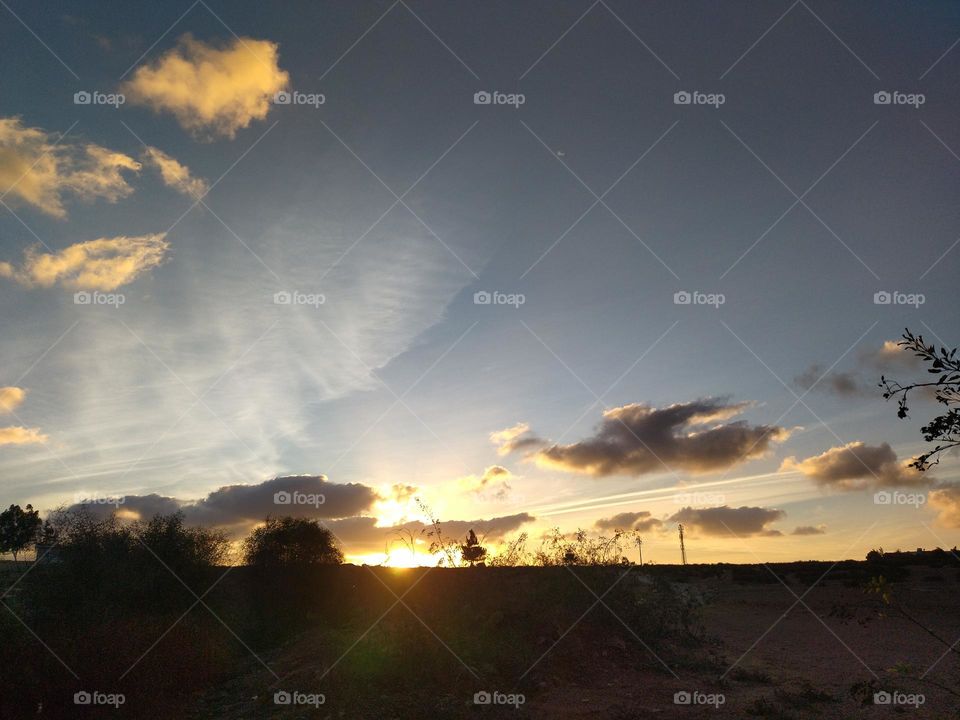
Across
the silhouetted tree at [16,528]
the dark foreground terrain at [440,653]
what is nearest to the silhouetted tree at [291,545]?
the dark foreground terrain at [440,653]

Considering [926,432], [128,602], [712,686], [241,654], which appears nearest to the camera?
[926,432]

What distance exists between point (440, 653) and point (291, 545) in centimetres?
1521

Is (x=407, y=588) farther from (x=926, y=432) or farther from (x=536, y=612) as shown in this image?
(x=926, y=432)

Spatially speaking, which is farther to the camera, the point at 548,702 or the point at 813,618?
the point at 813,618

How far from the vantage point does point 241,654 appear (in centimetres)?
1806

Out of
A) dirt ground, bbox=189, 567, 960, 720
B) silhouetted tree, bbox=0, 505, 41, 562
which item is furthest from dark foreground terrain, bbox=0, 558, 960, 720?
silhouetted tree, bbox=0, 505, 41, 562

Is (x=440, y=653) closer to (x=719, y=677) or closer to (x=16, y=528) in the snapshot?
(x=719, y=677)

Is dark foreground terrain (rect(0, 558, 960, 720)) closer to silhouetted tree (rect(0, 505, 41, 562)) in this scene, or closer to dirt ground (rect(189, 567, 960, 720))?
dirt ground (rect(189, 567, 960, 720))

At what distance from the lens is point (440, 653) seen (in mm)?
A: 14688

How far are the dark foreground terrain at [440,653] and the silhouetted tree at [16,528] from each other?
164 ft

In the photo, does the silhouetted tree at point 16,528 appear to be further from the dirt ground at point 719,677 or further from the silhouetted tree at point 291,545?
the dirt ground at point 719,677

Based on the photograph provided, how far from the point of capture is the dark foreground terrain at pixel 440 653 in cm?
1251

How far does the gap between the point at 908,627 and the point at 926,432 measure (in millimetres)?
25995

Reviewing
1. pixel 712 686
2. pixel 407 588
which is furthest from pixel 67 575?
pixel 712 686
